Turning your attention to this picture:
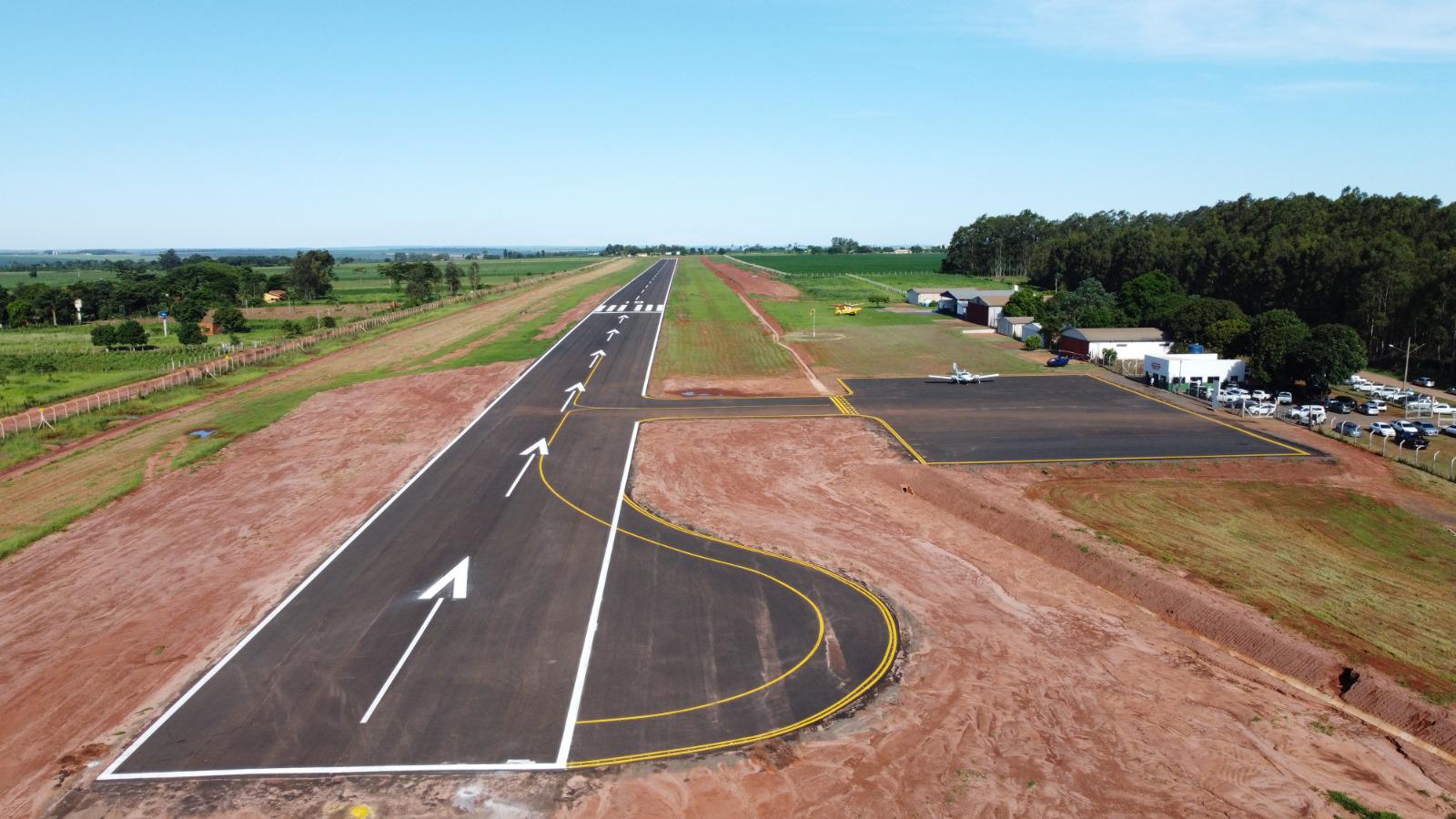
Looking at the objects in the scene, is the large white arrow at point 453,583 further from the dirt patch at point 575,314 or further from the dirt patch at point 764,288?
the dirt patch at point 764,288

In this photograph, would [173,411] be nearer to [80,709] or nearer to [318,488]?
[318,488]

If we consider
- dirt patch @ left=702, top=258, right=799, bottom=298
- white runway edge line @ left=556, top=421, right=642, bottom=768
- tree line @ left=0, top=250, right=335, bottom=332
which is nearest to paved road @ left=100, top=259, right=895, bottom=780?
white runway edge line @ left=556, top=421, right=642, bottom=768

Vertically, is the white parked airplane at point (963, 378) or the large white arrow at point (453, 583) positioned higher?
the white parked airplane at point (963, 378)

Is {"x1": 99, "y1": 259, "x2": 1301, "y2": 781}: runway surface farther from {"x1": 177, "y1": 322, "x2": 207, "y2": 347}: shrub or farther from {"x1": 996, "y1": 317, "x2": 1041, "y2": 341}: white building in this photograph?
{"x1": 177, "y1": 322, "x2": 207, "y2": 347}: shrub

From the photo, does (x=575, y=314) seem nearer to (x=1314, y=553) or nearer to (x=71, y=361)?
(x=71, y=361)

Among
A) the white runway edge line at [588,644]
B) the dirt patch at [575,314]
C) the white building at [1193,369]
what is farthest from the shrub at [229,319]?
the white building at [1193,369]

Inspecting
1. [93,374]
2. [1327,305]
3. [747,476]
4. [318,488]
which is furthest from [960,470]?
[93,374]
